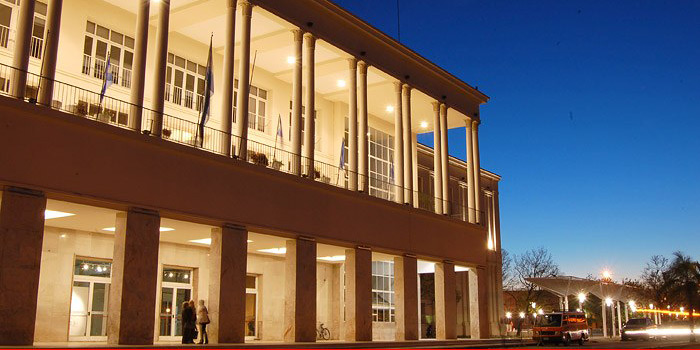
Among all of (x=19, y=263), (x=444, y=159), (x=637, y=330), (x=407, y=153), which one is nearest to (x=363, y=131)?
(x=407, y=153)

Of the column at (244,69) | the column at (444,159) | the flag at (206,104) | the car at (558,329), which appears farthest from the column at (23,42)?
the car at (558,329)

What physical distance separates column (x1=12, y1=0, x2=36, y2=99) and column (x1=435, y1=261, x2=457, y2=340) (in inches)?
884

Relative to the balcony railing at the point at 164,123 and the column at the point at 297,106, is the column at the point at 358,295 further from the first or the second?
the column at the point at 297,106

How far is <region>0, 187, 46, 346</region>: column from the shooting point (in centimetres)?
1764

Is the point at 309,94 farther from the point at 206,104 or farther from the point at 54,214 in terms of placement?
the point at 54,214

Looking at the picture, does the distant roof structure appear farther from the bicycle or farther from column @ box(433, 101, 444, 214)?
the bicycle

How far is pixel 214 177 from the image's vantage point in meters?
23.9

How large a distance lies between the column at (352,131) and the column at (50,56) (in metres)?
13.6

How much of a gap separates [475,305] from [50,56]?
25757 mm

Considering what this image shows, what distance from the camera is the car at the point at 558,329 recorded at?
36.9 metres

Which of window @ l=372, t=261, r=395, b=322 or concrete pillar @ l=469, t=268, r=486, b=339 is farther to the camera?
window @ l=372, t=261, r=395, b=322

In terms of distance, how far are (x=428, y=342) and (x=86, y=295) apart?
14528 millimetres

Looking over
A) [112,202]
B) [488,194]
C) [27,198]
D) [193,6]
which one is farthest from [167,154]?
[488,194]

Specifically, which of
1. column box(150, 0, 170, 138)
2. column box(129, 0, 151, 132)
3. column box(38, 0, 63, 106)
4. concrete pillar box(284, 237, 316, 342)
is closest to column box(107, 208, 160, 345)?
column box(129, 0, 151, 132)
